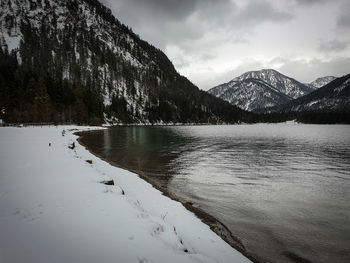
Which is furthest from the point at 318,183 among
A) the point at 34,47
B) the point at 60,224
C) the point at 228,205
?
the point at 34,47

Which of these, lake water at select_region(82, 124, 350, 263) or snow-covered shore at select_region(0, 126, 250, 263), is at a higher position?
snow-covered shore at select_region(0, 126, 250, 263)

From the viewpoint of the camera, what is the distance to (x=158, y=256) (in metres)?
5.50

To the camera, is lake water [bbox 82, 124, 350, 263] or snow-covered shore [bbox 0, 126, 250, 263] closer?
snow-covered shore [bbox 0, 126, 250, 263]

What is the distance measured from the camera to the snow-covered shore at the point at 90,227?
209 inches

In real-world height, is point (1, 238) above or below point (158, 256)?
→ above

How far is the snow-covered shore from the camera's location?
17.4 feet

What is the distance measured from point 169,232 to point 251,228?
4.92 meters

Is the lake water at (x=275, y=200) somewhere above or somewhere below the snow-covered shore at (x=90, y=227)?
below

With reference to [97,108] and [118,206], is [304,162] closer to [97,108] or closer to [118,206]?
[118,206]

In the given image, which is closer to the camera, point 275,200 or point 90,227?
point 90,227

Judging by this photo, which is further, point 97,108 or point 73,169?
point 97,108

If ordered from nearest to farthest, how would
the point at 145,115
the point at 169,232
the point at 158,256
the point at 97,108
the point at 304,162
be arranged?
1. the point at 158,256
2. the point at 169,232
3. the point at 304,162
4. the point at 97,108
5. the point at 145,115

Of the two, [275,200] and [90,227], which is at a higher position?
[90,227]

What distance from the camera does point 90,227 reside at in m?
6.61
